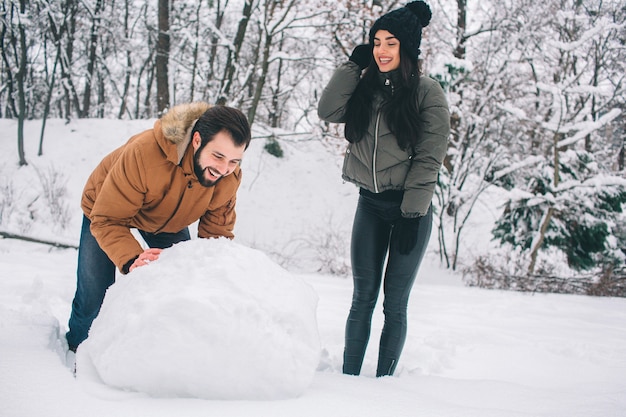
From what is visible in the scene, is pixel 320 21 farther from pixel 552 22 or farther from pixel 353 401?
pixel 353 401

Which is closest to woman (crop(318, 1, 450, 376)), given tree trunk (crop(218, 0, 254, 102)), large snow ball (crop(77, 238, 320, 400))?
large snow ball (crop(77, 238, 320, 400))

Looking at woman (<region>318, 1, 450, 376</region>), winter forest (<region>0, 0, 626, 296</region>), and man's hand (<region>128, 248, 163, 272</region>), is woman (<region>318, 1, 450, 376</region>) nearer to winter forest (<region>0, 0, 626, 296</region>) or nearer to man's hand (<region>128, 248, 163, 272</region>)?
man's hand (<region>128, 248, 163, 272</region>)

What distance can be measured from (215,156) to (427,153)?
95 centimetres

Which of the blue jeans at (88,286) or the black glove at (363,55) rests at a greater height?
the black glove at (363,55)

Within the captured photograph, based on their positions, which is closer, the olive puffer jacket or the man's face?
the man's face

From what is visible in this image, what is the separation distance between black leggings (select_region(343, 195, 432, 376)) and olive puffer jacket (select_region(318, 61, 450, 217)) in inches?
4.5

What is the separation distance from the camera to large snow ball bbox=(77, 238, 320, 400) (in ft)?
4.15

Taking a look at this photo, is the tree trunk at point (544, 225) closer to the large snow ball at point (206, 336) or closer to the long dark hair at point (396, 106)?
the long dark hair at point (396, 106)

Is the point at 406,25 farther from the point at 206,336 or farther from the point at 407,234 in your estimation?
the point at 206,336

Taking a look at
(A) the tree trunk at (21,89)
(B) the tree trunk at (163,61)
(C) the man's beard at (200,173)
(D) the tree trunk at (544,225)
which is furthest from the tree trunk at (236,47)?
(C) the man's beard at (200,173)

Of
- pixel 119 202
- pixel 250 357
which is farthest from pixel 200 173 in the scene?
pixel 250 357

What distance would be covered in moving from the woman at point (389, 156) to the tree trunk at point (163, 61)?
34.3 ft

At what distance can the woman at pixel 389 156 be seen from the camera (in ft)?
6.64

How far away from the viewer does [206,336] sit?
1.26 m
